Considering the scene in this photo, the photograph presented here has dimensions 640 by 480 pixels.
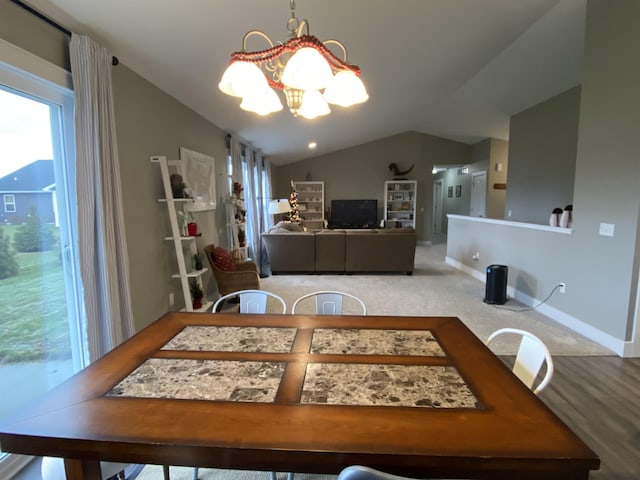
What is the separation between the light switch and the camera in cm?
297

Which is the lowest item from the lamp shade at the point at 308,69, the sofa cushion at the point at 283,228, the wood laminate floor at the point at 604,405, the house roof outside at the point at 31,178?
the wood laminate floor at the point at 604,405

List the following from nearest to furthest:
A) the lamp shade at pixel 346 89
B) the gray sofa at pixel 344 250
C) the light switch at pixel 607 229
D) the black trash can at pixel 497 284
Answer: the lamp shade at pixel 346 89 → the light switch at pixel 607 229 → the black trash can at pixel 497 284 → the gray sofa at pixel 344 250

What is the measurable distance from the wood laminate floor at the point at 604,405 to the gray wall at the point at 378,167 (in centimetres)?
719

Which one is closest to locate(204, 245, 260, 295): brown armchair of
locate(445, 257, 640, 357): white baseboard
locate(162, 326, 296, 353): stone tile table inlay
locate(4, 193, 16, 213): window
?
locate(4, 193, 16, 213): window

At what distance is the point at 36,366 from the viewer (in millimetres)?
2014

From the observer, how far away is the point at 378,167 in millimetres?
9898

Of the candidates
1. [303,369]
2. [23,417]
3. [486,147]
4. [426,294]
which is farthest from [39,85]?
[486,147]

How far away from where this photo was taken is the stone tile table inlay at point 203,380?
3.56 feet

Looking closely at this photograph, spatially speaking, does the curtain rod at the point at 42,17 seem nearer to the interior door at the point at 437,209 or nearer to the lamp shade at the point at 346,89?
the lamp shade at the point at 346,89

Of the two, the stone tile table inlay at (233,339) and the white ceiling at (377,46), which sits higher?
the white ceiling at (377,46)

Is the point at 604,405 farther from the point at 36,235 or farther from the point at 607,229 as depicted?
the point at 36,235

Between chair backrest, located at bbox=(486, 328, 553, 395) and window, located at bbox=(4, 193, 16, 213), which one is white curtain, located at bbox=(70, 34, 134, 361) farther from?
chair backrest, located at bbox=(486, 328, 553, 395)

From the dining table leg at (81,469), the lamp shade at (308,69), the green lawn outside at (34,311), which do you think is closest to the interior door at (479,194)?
the lamp shade at (308,69)

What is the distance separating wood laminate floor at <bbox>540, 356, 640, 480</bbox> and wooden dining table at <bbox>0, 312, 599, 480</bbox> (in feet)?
3.91
